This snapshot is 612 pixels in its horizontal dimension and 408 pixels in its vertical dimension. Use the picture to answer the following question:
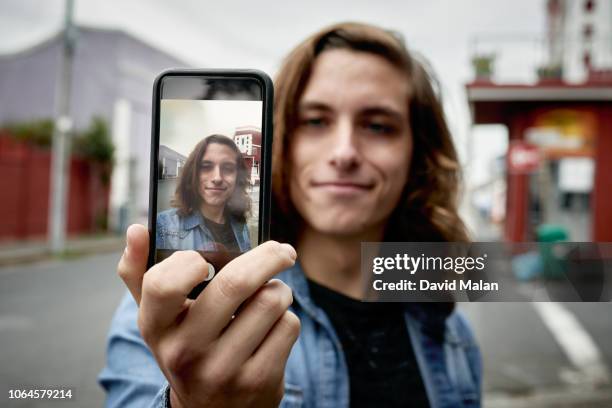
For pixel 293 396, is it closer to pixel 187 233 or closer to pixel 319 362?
pixel 319 362

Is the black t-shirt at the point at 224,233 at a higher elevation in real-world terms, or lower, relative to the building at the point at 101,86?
lower

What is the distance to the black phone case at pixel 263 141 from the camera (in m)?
0.46

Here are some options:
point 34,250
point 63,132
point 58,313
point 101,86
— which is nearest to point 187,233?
point 63,132

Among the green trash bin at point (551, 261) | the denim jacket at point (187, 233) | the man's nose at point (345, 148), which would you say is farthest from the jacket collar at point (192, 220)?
the green trash bin at point (551, 261)

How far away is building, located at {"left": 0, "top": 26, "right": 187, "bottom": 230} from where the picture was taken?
2.98 feet

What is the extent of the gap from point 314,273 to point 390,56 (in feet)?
1.32

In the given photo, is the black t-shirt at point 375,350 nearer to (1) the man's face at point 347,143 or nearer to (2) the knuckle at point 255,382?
(1) the man's face at point 347,143

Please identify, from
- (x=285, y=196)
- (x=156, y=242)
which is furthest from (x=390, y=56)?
(x=156, y=242)

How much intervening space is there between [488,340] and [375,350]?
2.31 m

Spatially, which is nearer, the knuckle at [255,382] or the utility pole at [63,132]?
the knuckle at [255,382]

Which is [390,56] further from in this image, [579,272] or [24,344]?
[24,344]

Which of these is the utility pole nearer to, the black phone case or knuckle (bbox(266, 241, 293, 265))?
the black phone case

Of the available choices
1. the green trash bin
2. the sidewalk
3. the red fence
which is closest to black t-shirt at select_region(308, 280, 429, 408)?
the green trash bin

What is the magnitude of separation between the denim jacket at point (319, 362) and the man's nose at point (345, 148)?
0.24 m
